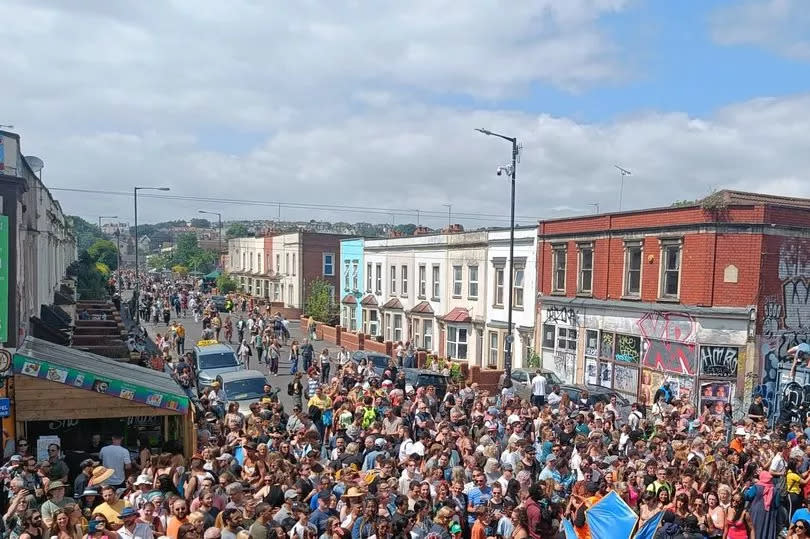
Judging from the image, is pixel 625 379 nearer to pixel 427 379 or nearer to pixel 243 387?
pixel 427 379

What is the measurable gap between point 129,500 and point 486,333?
23995 millimetres

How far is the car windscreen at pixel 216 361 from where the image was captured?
22250 millimetres

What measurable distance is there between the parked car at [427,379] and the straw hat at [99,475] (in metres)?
13.1

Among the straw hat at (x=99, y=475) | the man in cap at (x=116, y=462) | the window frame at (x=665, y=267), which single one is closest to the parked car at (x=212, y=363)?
the man in cap at (x=116, y=462)

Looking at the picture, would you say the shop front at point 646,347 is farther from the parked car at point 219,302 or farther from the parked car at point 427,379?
the parked car at point 219,302

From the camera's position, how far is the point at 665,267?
76.5 ft

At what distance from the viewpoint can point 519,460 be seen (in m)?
11.8

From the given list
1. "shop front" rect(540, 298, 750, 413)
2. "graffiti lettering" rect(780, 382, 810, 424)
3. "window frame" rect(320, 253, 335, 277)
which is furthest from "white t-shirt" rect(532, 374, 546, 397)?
"window frame" rect(320, 253, 335, 277)

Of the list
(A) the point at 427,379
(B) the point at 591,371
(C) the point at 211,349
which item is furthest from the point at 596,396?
(C) the point at 211,349

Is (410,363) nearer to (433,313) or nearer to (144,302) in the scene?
(433,313)

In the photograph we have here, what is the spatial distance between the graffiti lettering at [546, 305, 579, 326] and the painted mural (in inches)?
289

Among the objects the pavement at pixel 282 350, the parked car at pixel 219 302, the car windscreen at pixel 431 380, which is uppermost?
the car windscreen at pixel 431 380

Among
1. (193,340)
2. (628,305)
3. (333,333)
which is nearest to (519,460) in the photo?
(628,305)

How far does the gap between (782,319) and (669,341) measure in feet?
11.4
